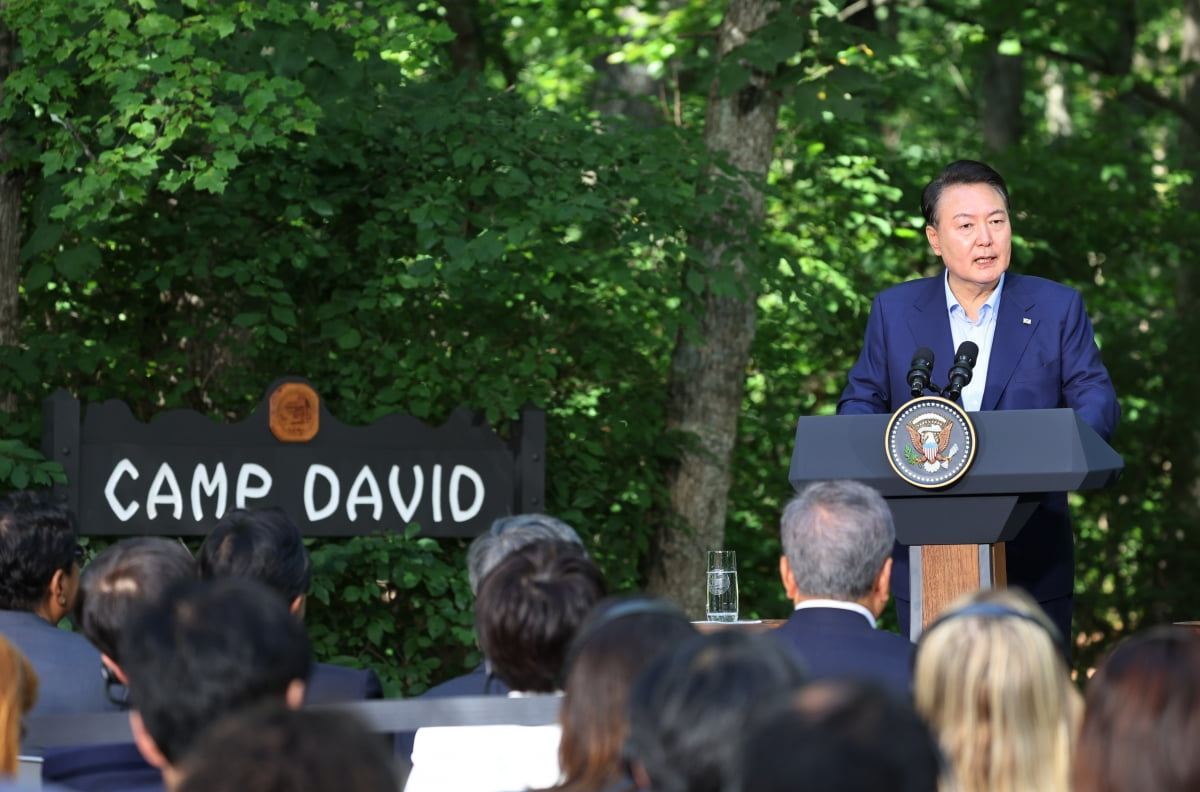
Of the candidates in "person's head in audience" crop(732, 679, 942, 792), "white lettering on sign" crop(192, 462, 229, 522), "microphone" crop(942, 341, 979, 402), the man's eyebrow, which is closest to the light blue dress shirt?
the man's eyebrow

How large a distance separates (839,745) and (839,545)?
1568 millimetres

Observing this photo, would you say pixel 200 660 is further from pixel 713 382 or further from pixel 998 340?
pixel 713 382

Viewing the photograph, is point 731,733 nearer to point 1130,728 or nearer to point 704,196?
point 1130,728

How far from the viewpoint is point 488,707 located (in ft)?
8.77

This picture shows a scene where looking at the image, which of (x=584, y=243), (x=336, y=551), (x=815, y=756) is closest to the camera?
(x=815, y=756)

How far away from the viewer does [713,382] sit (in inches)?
286

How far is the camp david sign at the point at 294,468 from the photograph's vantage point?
16.3ft

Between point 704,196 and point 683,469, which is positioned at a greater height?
point 704,196

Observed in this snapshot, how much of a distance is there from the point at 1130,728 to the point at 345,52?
4761mm

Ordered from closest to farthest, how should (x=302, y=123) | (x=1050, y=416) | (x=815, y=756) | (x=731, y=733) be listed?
(x=815, y=756), (x=731, y=733), (x=1050, y=416), (x=302, y=123)

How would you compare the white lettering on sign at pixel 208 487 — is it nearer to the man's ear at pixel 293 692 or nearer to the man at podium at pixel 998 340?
the man at podium at pixel 998 340

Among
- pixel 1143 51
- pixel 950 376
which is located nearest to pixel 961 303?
pixel 950 376

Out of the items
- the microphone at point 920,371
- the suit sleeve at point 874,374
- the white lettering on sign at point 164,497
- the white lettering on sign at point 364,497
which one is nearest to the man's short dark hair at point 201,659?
the microphone at point 920,371

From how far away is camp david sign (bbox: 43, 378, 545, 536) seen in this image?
4.95m
